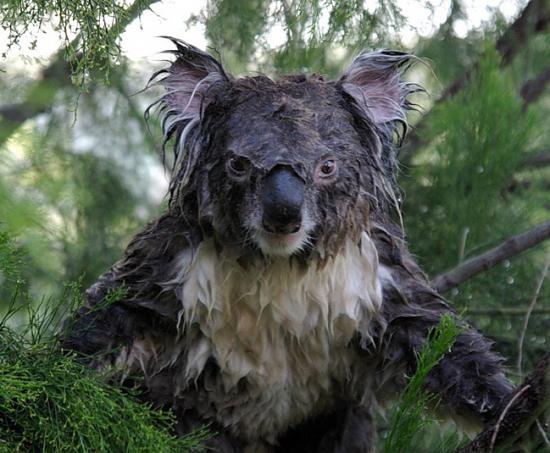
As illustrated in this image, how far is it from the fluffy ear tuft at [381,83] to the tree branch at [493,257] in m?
0.75

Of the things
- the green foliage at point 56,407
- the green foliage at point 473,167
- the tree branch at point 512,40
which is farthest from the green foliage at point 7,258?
the tree branch at point 512,40

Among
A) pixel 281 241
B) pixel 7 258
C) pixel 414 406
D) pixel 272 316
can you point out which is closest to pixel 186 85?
pixel 281 241

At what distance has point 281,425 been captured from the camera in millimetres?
4164

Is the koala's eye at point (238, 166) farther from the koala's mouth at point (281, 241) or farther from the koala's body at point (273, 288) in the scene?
the koala's mouth at point (281, 241)

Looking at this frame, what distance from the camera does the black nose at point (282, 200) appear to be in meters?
3.42

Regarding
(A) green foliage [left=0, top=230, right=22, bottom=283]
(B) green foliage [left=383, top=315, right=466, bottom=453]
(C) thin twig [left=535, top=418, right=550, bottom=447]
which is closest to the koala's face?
(B) green foliage [left=383, top=315, right=466, bottom=453]

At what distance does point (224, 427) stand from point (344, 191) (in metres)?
0.99

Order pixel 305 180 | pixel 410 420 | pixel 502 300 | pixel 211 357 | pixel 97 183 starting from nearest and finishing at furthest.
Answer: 1. pixel 410 420
2. pixel 305 180
3. pixel 211 357
4. pixel 502 300
5. pixel 97 183

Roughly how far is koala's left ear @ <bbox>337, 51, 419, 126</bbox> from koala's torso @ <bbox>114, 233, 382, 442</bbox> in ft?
1.60

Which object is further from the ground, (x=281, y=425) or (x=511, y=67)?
(x=511, y=67)

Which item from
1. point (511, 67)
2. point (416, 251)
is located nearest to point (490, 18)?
point (511, 67)

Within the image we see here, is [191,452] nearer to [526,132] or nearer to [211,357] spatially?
[211,357]

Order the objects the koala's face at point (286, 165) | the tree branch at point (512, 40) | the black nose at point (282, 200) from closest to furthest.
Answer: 1. the black nose at point (282, 200)
2. the koala's face at point (286, 165)
3. the tree branch at point (512, 40)

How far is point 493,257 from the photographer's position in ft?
15.1
